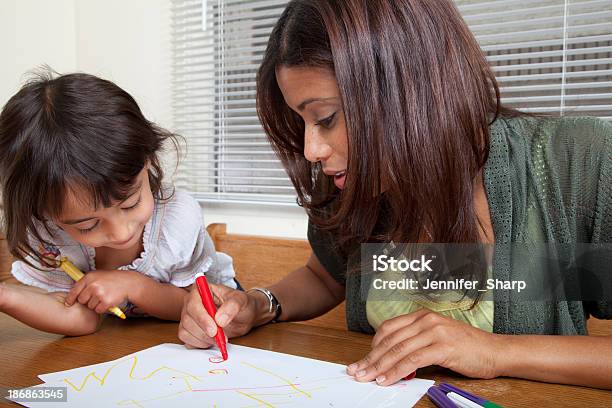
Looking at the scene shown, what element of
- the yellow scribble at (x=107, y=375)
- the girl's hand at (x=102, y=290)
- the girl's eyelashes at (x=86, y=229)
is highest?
the girl's eyelashes at (x=86, y=229)

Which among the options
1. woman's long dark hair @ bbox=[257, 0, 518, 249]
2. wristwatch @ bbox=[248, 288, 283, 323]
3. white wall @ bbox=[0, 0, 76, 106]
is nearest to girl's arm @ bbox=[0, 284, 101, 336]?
wristwatch @ bbox=[248, 288, 283, 323]

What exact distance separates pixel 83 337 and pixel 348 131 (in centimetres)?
51

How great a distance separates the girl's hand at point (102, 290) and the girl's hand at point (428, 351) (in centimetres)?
46

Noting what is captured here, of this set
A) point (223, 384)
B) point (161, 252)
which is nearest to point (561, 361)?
point (223, 384)

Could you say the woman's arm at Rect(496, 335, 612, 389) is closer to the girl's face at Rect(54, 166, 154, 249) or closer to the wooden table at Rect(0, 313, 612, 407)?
the wooden table at Rect(0, 313, 612, 407)

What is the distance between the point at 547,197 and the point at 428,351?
0.35 m

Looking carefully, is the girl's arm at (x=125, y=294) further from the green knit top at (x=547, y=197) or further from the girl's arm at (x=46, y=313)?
the green knit top at (x=547, y=197)

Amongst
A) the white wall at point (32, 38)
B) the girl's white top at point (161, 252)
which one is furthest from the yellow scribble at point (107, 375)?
the white wall at point (32, 38)

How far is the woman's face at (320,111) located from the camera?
2.45 feet

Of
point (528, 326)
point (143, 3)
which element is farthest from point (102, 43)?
point (528, 326)

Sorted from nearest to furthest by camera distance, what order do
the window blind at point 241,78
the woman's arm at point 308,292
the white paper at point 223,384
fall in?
the white paper at point 223,384 → the woman's arm at point 308,292 → the window blind at point 241,78

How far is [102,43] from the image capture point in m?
2.12

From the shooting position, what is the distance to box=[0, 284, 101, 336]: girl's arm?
895 millimetres

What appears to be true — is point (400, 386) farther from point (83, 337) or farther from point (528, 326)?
point (83, 337)
